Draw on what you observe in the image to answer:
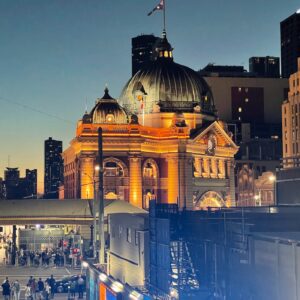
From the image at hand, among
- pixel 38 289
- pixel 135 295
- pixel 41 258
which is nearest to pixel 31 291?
pixel 38 289

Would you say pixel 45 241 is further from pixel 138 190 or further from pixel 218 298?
pixel 218 298

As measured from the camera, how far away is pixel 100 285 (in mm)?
53625

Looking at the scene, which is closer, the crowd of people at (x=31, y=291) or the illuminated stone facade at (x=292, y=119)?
the crowd of people at (x=31, y=291)

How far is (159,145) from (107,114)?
987 centimetres

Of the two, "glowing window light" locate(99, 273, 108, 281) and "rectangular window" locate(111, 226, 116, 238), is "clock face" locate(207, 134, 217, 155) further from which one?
"glowing window light" locate(99, 273, 108, 281)

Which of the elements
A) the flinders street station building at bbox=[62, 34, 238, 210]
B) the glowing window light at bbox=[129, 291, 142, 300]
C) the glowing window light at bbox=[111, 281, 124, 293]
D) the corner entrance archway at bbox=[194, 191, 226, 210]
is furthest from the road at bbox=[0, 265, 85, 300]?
the corner entrance archway at bbox=[194, 191, 226, 210]

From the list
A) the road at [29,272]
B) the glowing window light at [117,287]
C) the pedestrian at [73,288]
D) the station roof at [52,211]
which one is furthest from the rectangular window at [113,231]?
the station roof at [52,211]

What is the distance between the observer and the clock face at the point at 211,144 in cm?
14538

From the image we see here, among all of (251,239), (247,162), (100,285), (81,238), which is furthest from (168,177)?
(251,239)

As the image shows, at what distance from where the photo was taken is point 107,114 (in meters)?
136

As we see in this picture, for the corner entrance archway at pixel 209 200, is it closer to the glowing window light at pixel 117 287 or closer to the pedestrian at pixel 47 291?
the pedestrian at pixel 47 291

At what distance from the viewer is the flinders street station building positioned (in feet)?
436

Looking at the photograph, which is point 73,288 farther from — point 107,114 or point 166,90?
point 166,90

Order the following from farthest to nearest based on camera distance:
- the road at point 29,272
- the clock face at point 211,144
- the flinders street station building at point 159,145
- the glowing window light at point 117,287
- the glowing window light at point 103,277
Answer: the clock face at point 211,144 < the flinders street station building at point 159,145 < the road at point 29,272 < the glowing window light at point 103,277 < the glowing window light at point 117,287
